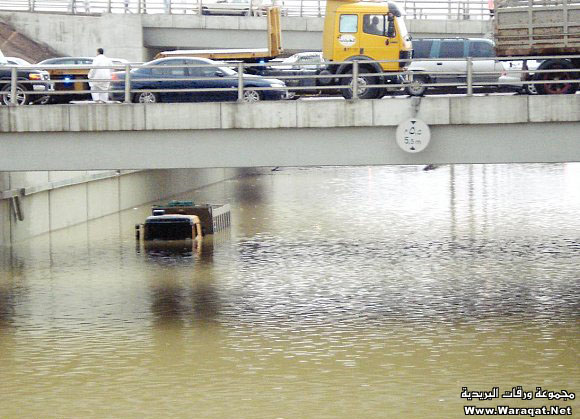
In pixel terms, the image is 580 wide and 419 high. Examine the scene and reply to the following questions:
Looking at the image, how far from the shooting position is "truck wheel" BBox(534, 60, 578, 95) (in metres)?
26.7

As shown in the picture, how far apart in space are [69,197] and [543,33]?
18.6 metres

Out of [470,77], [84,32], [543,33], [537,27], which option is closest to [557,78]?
[543,33]

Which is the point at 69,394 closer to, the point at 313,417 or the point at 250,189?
the point at 313,417

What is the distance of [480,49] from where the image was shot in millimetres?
41781

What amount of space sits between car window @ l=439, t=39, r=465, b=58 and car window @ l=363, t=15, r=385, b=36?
24.0ft

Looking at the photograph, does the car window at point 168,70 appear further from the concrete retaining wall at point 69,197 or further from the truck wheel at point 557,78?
the truck wheel at point 557,78

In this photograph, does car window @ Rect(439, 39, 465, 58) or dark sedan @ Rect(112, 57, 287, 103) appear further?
car window @ Rect(439, 39, 465, 58)

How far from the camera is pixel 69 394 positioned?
20797mm

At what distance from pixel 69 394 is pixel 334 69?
1337cm

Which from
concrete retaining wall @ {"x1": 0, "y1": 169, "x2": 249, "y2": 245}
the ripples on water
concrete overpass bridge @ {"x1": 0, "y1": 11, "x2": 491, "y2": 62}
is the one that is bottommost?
the ripples on water

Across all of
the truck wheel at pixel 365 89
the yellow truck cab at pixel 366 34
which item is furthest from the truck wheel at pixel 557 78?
the yellow truck cab at pixel 366 34

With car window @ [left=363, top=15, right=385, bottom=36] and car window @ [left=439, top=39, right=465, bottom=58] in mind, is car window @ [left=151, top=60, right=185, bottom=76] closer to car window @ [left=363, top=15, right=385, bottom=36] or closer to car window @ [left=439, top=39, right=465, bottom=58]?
car window @ [left=363, top=15, right=385, bottom=36]

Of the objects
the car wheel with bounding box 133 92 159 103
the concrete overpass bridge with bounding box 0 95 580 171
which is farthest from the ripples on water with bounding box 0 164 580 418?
the car wheel with bounding box 133 92 159 103

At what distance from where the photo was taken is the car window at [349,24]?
34594 millimetres
